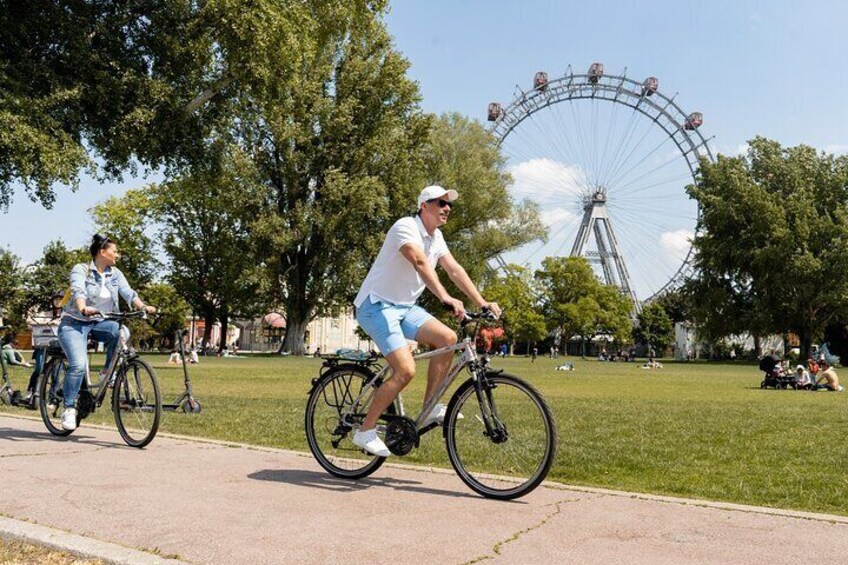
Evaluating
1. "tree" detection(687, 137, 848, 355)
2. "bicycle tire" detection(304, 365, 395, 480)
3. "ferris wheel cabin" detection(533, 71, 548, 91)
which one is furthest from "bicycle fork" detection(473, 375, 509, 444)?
"ferris wheel cabin" detection(533, 71, 548, 91)

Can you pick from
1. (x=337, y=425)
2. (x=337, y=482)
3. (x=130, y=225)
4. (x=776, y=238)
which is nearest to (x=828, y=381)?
(x=337, y=425)

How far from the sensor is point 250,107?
80.5 ft

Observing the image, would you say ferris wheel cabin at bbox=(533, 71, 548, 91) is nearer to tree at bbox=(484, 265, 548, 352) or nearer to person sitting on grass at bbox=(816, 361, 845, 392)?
tree at bbox=(484, 265, 548, 352)

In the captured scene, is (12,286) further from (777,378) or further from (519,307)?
(777,378)

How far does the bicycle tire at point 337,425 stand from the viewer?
595cm

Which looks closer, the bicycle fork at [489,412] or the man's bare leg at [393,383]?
the bicycle fork at [489,412]

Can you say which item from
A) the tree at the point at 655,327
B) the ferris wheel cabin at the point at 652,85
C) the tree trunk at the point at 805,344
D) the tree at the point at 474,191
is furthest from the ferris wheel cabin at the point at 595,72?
the tree at the point at 655,327

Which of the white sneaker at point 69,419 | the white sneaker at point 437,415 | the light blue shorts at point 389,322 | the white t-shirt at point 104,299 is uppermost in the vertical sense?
the white t-shirt at point 104,299

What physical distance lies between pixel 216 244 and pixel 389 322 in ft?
165

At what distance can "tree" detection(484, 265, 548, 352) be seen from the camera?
8369 cm

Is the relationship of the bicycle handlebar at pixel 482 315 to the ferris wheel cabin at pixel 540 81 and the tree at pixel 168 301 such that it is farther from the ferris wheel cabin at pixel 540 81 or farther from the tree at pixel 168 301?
the ferris wheel cabin at pixel 540 81

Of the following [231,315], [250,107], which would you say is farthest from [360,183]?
[231,315]

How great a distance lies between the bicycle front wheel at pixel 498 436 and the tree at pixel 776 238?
168ft

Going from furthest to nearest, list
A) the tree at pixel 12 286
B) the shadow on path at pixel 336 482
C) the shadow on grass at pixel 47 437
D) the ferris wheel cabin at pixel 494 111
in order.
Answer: the ferris wheel cabin at pixel 494 111 < the tree at pixel 12 286 < the shadow on grass at pixel 47 437 < the shadow on path at pixel 336 482
